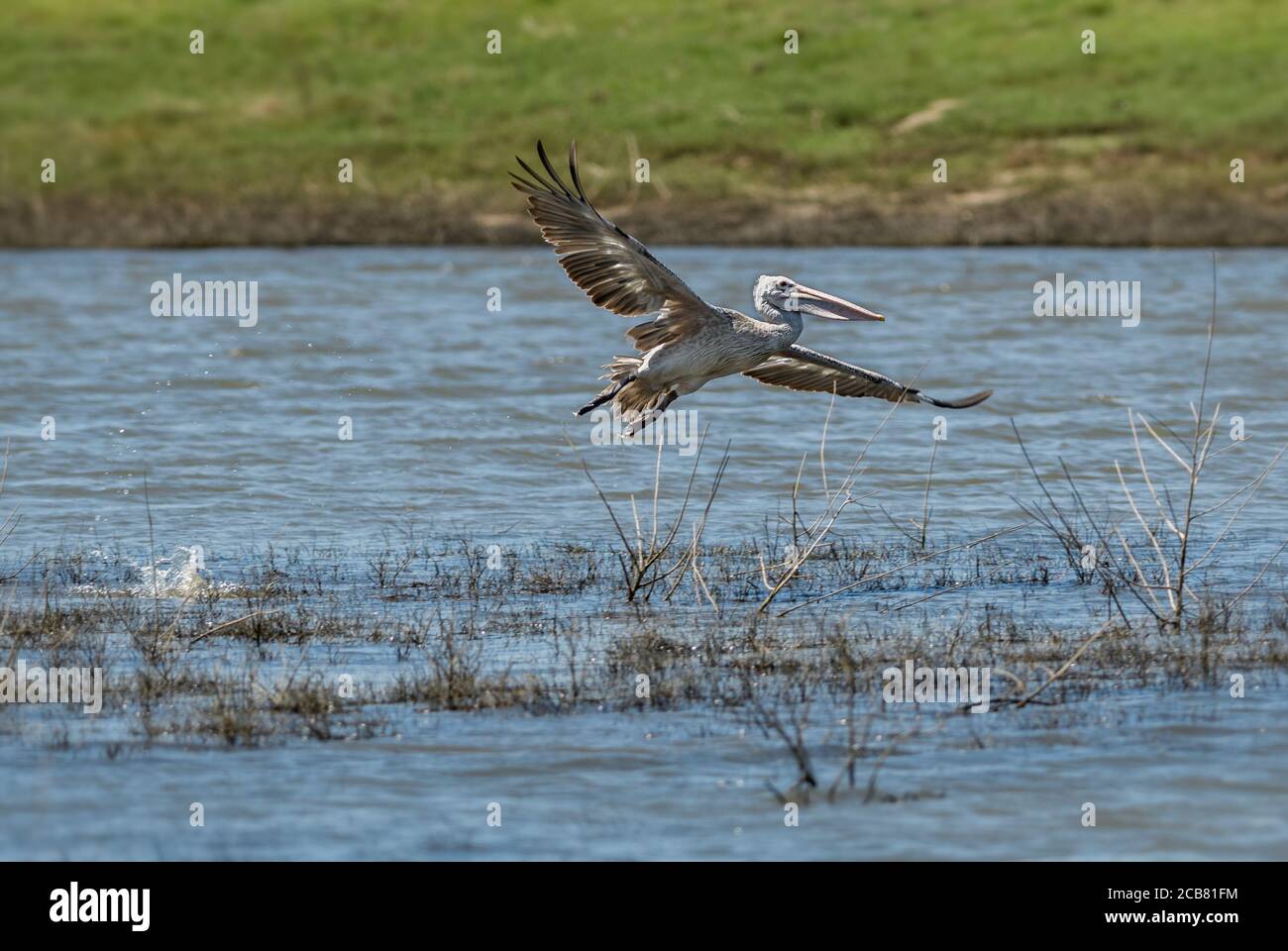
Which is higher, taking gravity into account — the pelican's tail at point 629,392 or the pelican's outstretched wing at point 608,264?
the pelican's outstretched wing at point 608,264

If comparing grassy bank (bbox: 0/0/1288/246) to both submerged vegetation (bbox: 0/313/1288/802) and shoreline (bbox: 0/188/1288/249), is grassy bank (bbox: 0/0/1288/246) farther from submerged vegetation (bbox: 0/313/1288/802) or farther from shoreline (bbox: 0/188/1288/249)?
submerged vegetation (bbox: 0/313/1288/802)

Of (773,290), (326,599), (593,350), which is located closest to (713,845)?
(326,599)

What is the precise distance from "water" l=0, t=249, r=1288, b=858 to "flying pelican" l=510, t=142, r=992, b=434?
1.28m

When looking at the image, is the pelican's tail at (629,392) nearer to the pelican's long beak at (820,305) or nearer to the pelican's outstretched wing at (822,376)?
the pelican's outstretched wing at (822,376)

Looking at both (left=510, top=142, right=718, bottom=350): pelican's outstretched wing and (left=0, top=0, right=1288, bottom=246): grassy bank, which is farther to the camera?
(left=0, top=0, right=1288, bottom=246): grassy bank

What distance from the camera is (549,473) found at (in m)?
15.0

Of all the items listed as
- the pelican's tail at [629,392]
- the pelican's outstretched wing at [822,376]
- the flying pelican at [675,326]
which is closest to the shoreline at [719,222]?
the pelican's outstretched wing at [822,376]

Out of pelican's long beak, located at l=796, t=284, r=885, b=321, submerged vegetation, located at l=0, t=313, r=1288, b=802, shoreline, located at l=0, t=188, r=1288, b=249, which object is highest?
shoreline, located at l=0, t=188, r=1288, b=249

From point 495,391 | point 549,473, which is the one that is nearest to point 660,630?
point 549,473

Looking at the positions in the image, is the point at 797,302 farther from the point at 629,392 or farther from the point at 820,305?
the point at 629,392

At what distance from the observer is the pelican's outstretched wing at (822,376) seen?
11312mm

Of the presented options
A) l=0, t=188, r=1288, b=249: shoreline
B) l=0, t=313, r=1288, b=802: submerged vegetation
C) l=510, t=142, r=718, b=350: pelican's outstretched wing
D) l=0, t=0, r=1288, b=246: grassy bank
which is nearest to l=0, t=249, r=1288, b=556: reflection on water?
l=0, t=313, r=1288, b=802: submerged vegetation

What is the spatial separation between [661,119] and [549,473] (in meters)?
34.3

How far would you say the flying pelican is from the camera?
1016cm
